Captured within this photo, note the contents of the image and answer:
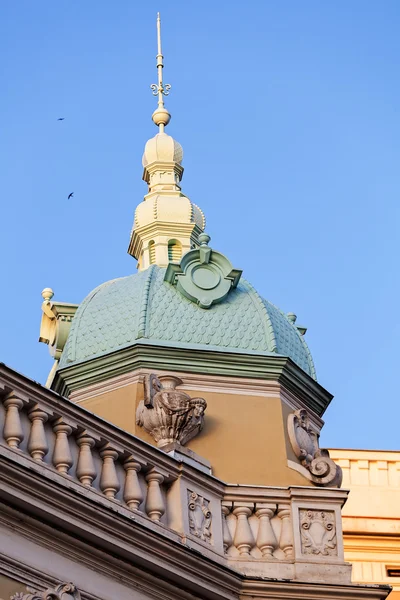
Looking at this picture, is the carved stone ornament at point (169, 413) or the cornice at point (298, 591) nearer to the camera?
the cornice at point (298, 591)

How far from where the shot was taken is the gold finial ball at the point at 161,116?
21.8 metres

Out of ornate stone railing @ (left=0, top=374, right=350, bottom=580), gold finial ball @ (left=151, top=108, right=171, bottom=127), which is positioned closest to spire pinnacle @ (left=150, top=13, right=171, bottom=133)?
gold finial ball @ (left=151, top=108, right=171, bottom=127)

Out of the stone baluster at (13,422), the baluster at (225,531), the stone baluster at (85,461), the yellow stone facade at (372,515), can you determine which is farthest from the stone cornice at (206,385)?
the yellow stone facade at (372,515)

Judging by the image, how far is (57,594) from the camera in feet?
42.3

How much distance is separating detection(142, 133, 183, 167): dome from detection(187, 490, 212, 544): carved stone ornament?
7.11 metres

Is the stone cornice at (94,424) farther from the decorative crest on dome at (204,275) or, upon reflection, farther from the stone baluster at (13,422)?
the decorative crest on dome at (204,275)

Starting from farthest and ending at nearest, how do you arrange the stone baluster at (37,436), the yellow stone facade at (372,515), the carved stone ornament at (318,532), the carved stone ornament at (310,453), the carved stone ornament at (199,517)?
1. the yellow stone facade at (372,515)
2. the carved stone ornament at (310,453)
3. the carved stone ornament at (318,532)
4. the carved stone ornament at (199,517)
5. the stone baluster at (37,436)

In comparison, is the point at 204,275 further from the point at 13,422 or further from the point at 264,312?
the point at 13,422

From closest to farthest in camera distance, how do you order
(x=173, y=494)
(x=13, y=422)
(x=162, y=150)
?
(x=13, y=422) < (x=173, y=494) < (x=162, y=150)

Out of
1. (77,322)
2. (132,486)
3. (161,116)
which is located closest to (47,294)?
(77,322)

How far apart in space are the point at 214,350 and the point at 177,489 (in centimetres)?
278

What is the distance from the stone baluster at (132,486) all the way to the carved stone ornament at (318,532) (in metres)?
1.83

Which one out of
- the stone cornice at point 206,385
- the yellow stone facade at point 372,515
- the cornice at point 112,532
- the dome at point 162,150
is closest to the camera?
the cornice at point 112,532

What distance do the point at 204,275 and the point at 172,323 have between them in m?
0.83
